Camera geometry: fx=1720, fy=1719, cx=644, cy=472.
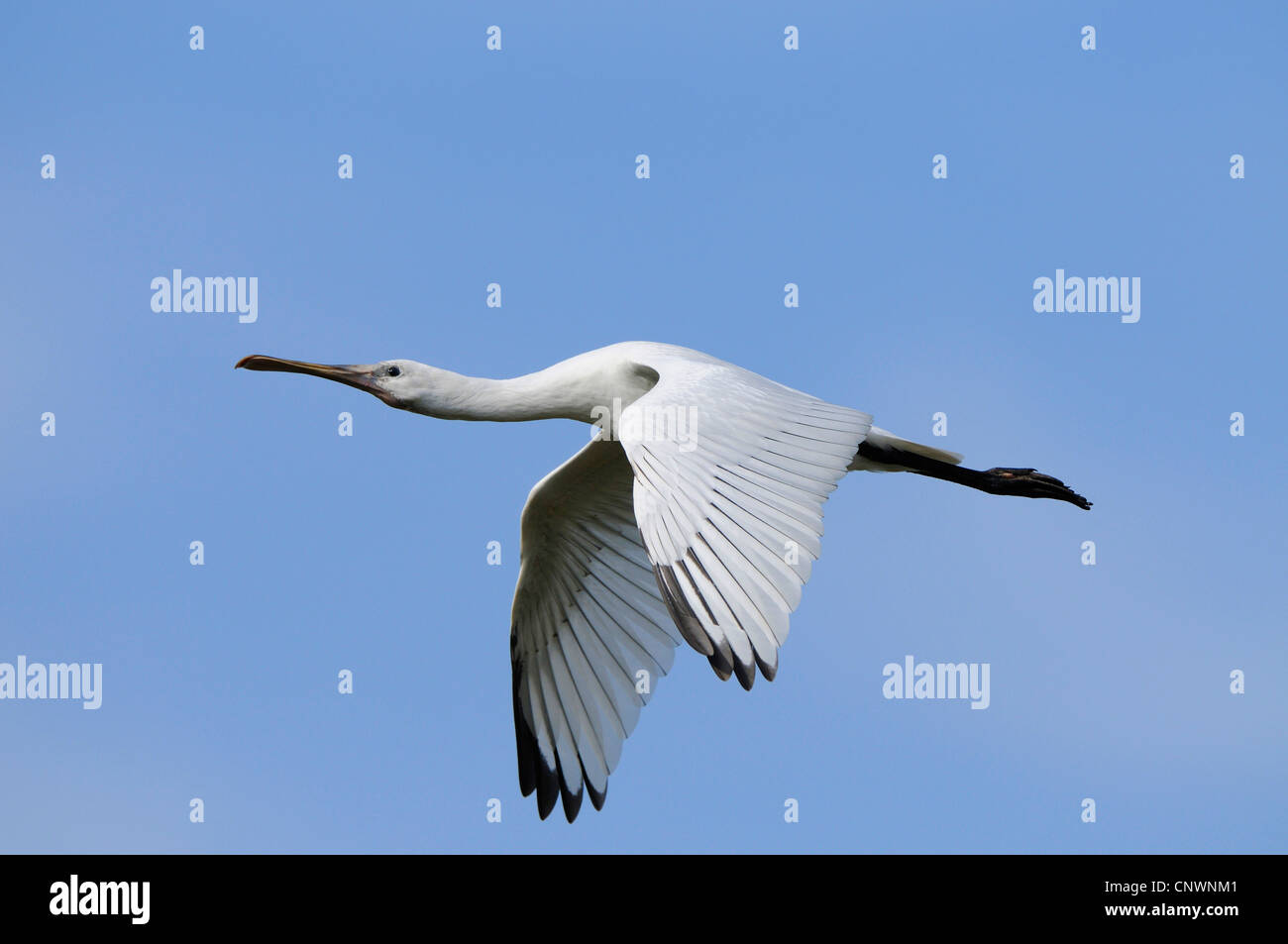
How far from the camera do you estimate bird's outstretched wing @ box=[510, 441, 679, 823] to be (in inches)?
495

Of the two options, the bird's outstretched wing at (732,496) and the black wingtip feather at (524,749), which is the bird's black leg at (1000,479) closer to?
the bird's outstretched wing at (732,496)

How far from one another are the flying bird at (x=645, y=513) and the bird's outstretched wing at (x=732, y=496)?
0.01m

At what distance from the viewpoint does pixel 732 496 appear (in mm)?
8758

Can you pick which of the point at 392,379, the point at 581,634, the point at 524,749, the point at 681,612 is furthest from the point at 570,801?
the point at 681,612

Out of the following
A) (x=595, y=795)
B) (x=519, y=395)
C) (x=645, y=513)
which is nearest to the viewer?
(x=645, y=513)

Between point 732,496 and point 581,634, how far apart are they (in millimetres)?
4244

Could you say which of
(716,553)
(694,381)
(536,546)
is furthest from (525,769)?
(716,553)

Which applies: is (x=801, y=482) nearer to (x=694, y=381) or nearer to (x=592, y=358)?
(x=694, y=381)

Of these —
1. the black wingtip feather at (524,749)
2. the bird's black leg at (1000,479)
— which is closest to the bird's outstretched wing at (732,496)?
the bird's black leg at (1000,479)

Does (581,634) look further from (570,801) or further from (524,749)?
(570,801)

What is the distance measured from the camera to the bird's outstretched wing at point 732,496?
8.09 meters

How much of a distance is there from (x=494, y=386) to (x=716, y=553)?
11.5 ft

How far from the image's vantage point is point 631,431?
931 cm

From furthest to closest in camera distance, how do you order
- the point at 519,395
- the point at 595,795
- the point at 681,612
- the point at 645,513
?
the point at 595,795 < the point at 519,395 < the point at 645,513 < the point at 681,612
